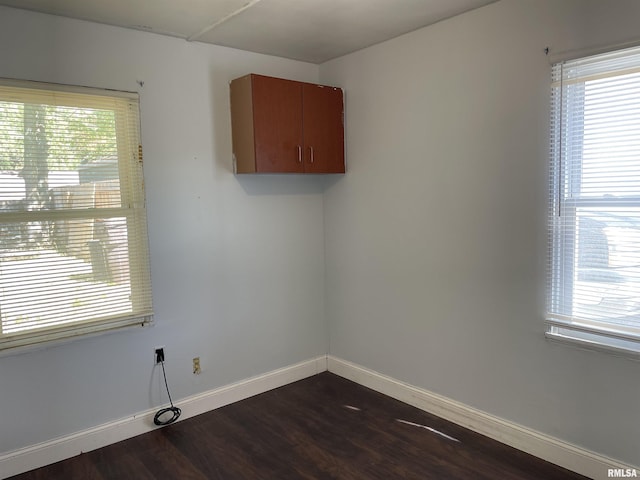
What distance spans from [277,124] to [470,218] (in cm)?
144

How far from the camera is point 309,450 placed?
2.78m

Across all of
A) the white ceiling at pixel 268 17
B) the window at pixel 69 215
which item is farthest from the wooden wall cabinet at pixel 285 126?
the window at pixel 69 215

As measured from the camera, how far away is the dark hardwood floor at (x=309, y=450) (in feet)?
8.37

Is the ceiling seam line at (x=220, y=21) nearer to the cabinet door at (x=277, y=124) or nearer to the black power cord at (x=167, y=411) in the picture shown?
the cabinet door at (x=277, y=124)

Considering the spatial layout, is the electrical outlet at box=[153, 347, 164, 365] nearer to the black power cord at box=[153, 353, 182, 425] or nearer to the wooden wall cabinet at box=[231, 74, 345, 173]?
the black power cord at box=[153, 353, 182, 425]

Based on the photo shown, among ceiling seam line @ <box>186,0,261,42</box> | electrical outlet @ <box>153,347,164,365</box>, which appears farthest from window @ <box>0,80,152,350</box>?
ceiling seam line @ <box>186,0,261,42</box>

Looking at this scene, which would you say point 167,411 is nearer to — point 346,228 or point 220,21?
point 346,228

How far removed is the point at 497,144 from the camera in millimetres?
2701

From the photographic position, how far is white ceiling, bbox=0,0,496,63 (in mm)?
2514

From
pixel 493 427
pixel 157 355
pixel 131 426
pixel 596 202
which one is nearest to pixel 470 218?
pixel 596 202

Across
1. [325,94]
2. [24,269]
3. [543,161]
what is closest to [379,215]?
[325,94]

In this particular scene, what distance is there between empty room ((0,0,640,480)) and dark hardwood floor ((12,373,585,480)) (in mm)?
17

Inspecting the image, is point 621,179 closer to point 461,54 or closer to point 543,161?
point 543,161

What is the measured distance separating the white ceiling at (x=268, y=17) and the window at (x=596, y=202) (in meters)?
0.80
